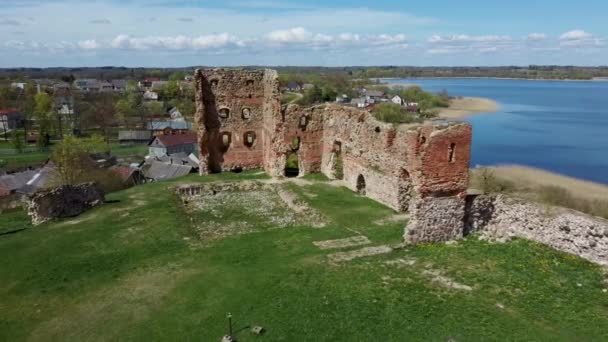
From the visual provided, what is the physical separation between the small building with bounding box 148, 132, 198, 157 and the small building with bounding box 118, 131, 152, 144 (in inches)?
464

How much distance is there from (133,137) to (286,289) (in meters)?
58.5

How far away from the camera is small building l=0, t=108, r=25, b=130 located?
252ft

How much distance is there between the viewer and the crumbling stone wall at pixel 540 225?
1162 cm

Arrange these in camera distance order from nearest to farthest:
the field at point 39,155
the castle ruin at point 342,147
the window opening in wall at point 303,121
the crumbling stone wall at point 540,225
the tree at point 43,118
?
the crumbling stone wall at point 540,225, the castle ruin at point 342,147, the window opening in wall at point 303,121, the field at point 39,155, the tree at point 43,118

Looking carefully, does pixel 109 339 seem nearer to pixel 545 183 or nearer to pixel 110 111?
pixel 545 183

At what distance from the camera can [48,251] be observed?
14141mm

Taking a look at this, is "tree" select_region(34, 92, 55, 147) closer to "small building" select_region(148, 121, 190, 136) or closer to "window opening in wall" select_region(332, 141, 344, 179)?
"small building" select_region(148, 121, 190, 136)

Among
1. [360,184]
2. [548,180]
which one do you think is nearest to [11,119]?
[360,184]

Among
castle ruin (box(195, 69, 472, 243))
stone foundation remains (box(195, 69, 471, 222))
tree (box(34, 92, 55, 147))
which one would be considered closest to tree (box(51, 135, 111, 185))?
stone foundation remains (box(195, 69, 471, 222))

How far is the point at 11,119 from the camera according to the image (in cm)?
7838

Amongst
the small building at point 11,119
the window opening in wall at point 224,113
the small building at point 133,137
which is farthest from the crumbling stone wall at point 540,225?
the small building at point 11,119

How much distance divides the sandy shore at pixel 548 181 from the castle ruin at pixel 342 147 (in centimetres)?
2016

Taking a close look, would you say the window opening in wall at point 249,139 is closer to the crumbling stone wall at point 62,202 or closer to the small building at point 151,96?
the crumbling stone wall at point 62,202

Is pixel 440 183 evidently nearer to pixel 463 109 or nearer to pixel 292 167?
pixel 292 167
